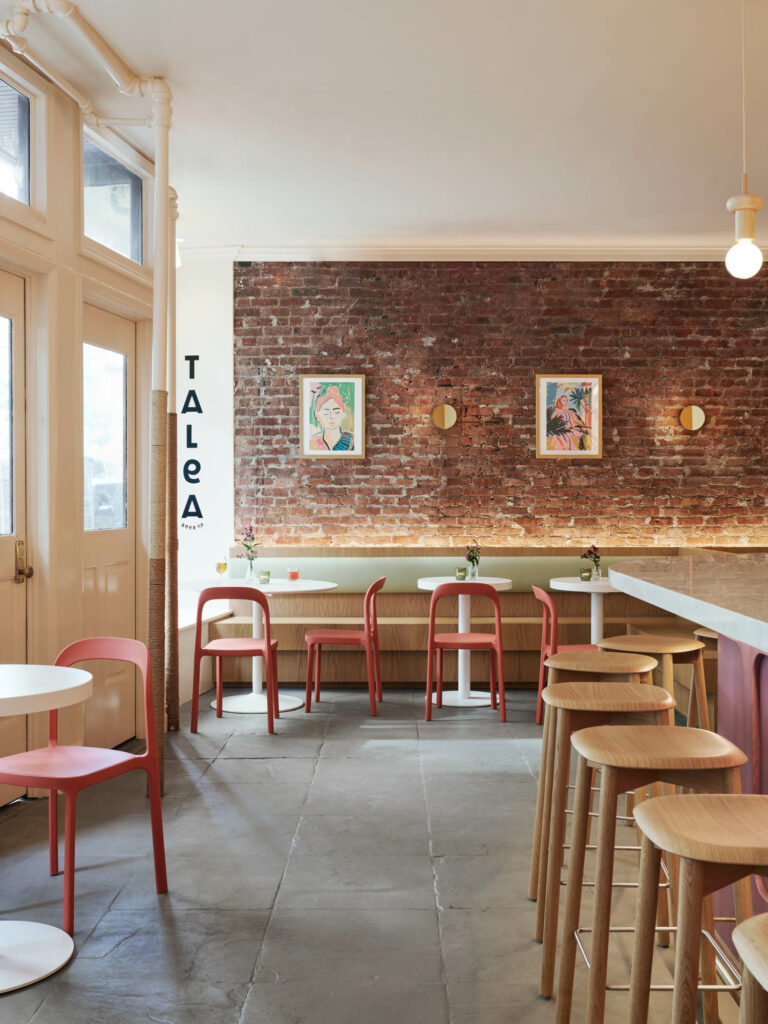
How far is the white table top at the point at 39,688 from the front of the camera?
241 cm

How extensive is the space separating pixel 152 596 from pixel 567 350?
4309 millimetres

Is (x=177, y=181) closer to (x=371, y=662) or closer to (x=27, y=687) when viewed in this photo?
(x=371, y=662)

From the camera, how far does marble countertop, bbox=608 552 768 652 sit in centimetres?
176

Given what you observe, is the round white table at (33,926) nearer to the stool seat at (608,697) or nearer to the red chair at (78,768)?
the red chair at (78,768)

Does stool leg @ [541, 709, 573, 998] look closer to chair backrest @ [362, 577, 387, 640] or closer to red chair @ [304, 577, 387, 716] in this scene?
red chair @ [304, 577, 387, 716]

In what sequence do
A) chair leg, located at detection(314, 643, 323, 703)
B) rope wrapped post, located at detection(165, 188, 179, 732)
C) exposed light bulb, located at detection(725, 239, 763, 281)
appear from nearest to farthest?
exposed light bulb, located at detection(725, 239, 763, 281)
rope wrapped post, located at detection(165, 188, 179, 732)
chair leg, located at detection(314, 643, 323, 703)

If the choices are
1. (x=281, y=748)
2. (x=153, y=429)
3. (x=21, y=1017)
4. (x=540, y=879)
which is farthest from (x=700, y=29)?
(x=21, y=1017)

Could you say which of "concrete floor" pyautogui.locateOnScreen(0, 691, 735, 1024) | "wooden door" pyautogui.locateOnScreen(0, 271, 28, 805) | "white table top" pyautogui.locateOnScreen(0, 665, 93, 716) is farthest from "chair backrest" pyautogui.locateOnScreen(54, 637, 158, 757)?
"wooden door" pyautogui.locateOnScreen(0, 271, 28, 805)

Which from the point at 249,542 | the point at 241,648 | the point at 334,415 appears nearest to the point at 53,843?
the point at 241,648

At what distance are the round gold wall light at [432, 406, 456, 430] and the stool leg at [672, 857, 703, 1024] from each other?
233 inches

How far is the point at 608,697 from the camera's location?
2.38m

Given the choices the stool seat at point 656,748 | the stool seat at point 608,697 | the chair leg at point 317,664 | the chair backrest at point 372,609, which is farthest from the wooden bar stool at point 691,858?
the chair leg at point 317,664

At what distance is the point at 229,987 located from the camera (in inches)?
95.8

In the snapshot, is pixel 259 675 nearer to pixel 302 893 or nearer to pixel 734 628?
pixel 302 893
